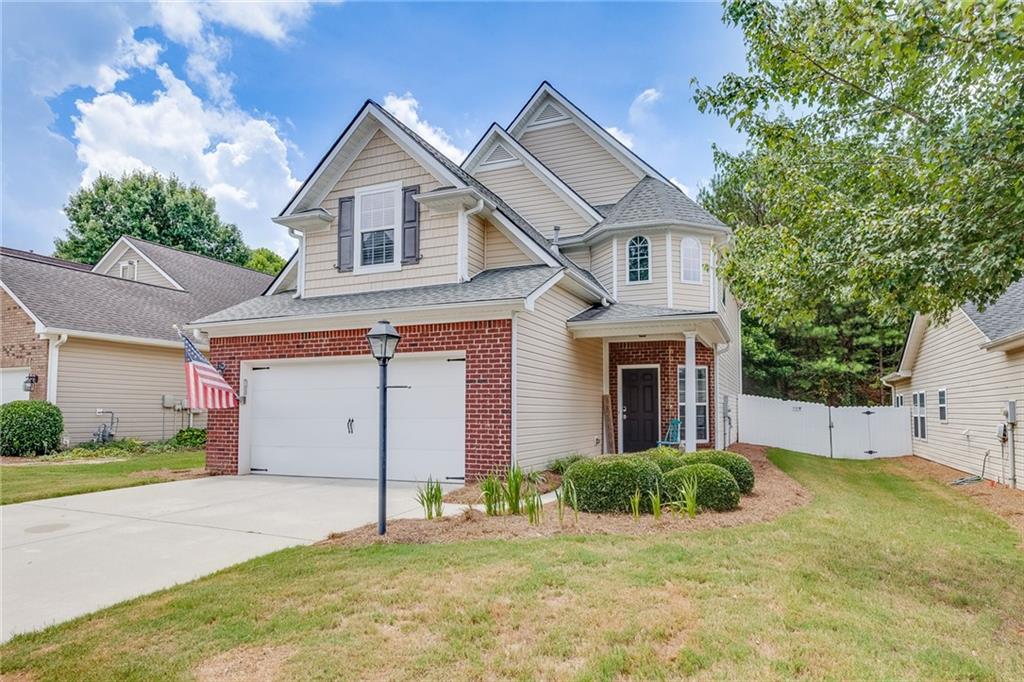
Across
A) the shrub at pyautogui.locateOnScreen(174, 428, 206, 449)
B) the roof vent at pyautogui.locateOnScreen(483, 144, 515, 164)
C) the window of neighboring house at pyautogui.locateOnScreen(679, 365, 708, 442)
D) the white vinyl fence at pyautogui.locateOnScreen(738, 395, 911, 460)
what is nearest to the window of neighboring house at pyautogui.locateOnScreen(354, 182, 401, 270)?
the roof vent at pyautogui.locateOnScreen(483, 144, 515, 164)

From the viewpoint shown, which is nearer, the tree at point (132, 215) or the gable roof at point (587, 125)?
the gable roof at point (587, 125)

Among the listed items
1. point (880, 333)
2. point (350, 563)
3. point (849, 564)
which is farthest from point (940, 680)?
point (880, 333)

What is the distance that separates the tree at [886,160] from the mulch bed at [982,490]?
400 centimetres

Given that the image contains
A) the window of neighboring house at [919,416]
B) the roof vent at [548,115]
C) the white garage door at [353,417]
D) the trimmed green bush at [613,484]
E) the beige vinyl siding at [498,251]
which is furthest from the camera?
the roof vent at [548,115]

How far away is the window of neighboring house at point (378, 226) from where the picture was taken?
1145 centimetres

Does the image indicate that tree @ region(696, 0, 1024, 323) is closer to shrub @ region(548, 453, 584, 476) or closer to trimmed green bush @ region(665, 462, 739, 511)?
trimmed green bush @ region(665, 462, 739, 511)

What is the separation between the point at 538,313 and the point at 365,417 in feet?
11.9

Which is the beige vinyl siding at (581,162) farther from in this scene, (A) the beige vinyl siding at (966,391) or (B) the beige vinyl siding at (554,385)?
(A) the beige vinyl siding at (966,391)

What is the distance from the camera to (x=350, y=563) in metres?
5.13

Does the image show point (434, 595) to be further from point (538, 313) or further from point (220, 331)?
point (220, 331)

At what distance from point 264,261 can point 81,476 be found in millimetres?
31698

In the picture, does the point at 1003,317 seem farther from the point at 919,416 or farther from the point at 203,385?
the point at 203,385

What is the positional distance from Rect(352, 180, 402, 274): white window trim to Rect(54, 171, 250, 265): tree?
97.5 feet

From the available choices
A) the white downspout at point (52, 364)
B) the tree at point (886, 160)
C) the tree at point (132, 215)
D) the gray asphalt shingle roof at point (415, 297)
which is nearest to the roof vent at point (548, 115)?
the gray asphalt shingle roof at point (415, 297)
